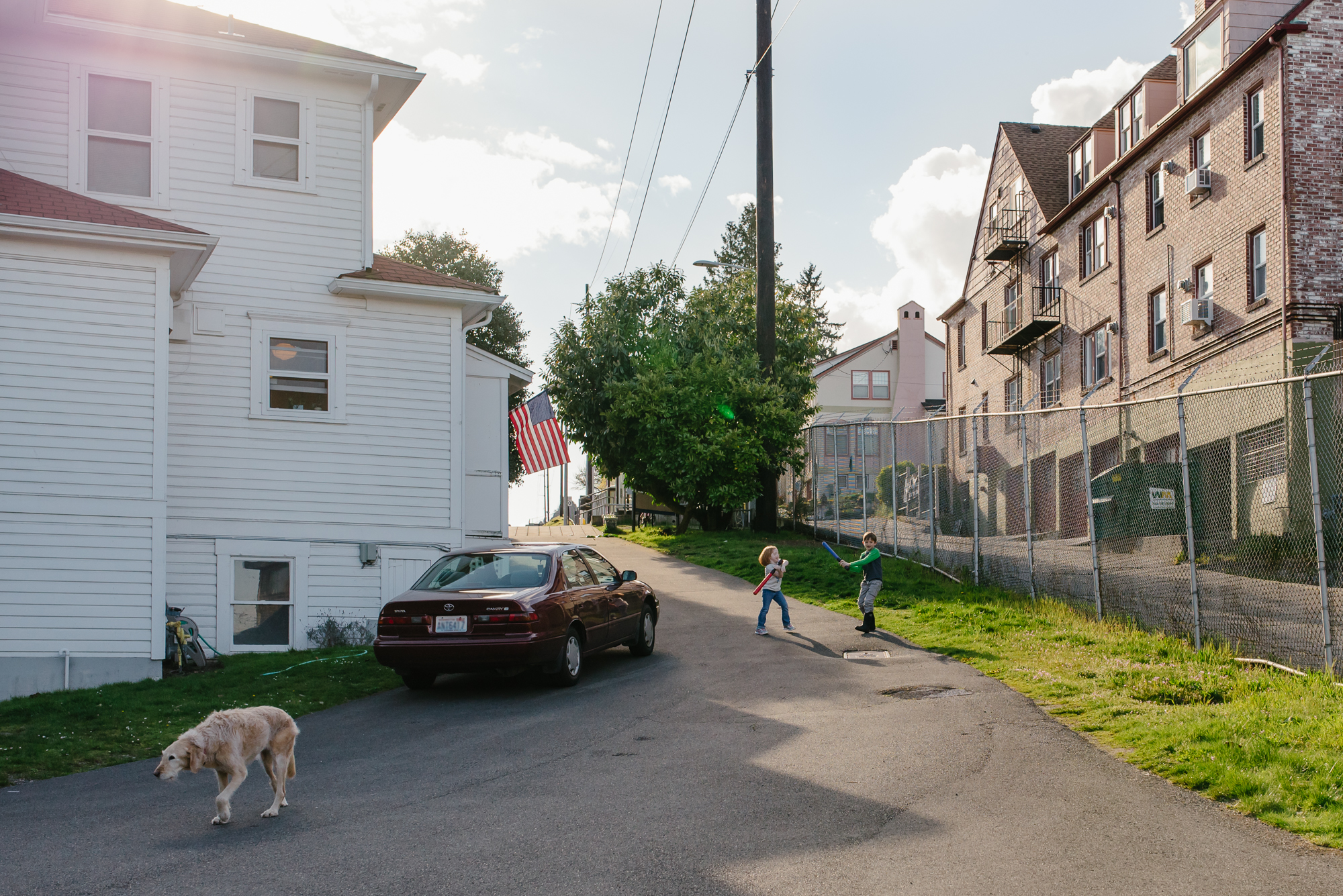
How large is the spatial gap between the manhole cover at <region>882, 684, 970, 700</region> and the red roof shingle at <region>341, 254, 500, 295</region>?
820 cm

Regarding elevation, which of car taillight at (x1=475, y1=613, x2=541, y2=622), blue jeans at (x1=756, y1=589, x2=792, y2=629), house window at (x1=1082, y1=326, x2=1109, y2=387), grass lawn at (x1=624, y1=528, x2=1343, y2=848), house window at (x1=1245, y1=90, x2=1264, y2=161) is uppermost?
house window at (x1=1245, y1=90, x2=1264, y2=161)

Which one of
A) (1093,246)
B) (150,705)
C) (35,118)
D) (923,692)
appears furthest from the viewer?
(1093,246)

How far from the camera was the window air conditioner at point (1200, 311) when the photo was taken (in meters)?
23.4

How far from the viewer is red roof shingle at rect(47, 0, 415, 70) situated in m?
14.6

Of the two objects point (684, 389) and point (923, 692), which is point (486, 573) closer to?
point (923, 692)

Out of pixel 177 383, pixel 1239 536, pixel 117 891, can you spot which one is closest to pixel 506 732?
pixel 117 891

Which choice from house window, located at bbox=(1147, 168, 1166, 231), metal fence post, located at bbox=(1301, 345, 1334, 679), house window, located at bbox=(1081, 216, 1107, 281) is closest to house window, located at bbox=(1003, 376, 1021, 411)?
house window, located at bbox=(1081, 216, 1107, 281)

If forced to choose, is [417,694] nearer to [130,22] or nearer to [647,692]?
[647,692]

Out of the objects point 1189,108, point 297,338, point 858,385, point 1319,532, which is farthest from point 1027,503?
point 858,385

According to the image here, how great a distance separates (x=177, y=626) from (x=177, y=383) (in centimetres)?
343

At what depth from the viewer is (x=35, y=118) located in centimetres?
1416

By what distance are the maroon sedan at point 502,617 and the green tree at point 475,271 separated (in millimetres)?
30082

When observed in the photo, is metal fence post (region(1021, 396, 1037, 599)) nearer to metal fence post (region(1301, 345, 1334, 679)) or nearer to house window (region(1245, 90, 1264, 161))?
metal fence post (region(1301, 345, 1334, 679))

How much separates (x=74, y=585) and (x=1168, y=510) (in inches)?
467
